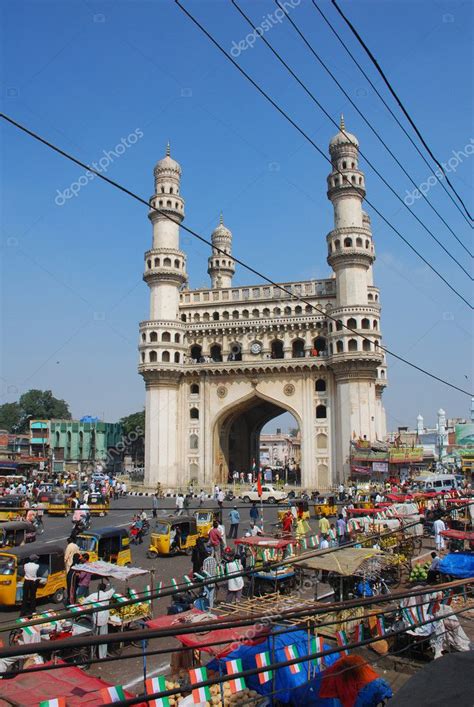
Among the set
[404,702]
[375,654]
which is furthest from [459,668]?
[375,654]

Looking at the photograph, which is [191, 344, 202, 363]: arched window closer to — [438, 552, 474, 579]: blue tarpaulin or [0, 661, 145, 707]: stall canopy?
[438, 552, 474, 579]: blue tarpaulin

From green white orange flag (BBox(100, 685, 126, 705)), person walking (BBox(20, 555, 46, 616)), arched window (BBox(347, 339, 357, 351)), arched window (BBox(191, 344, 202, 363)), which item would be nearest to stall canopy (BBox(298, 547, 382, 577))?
person walking (BBox(20, 555, 46, 616))

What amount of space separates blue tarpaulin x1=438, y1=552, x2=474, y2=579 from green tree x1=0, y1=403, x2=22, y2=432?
280 ft

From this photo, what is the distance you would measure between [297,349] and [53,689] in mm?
38431

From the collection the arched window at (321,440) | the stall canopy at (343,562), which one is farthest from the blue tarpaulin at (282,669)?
the arched window at (321,440)

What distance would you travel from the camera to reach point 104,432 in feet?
225

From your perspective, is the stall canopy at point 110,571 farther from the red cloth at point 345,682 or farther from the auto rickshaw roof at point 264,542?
the red cloth at point 345,682

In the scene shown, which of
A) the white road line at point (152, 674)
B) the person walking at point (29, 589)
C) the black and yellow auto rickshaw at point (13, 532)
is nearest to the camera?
the white road line at point (152, 674)

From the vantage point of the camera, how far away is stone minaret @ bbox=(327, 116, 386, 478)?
38.5 metres

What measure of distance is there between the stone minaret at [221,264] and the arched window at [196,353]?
12829 mm

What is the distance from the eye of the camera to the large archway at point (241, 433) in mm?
43438

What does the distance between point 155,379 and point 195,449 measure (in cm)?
603

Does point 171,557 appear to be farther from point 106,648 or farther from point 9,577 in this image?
point 106,648

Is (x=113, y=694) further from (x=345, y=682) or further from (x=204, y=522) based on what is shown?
(x=204, y=522)
